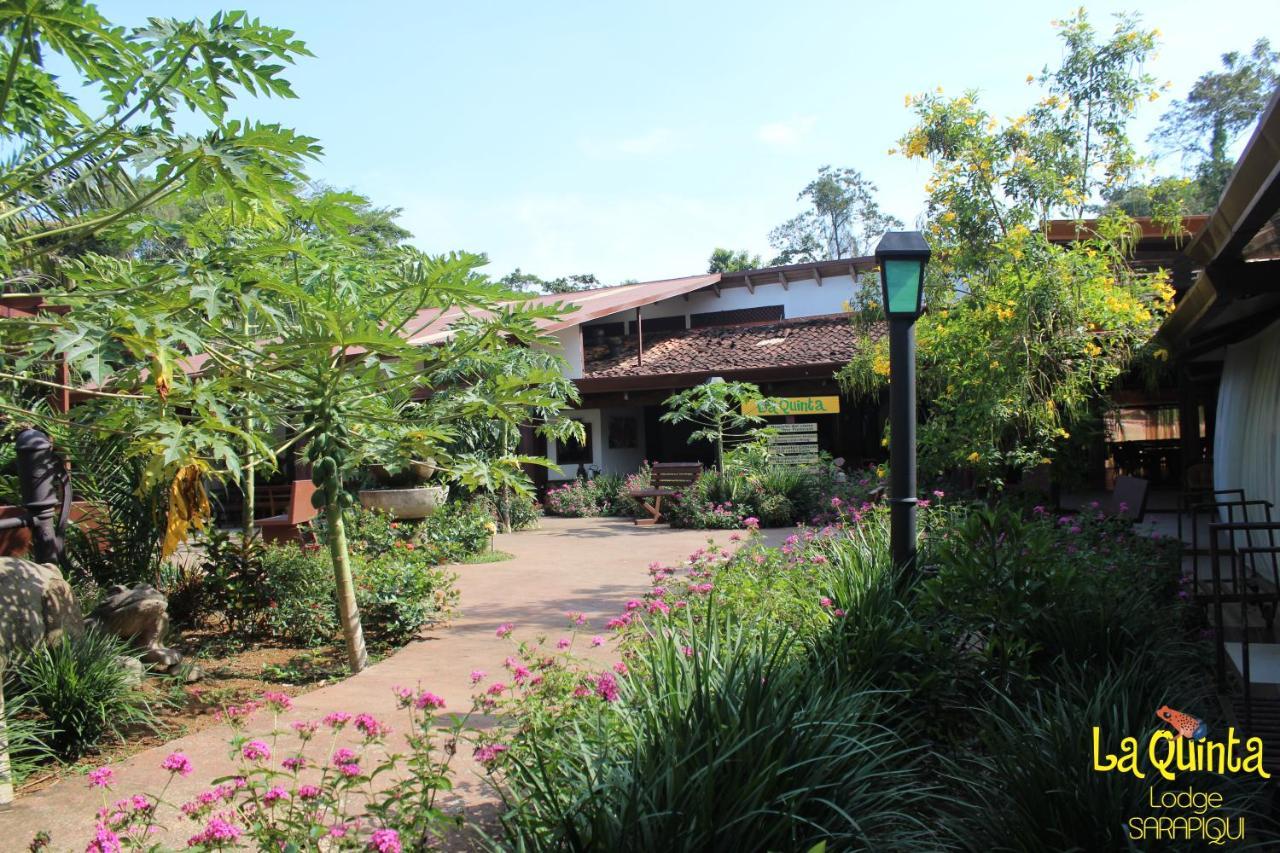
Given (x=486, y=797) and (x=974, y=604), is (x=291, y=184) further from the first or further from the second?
(x=974, y=604)

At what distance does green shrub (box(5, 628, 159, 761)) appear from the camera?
446 centimetres

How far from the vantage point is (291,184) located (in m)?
3.62

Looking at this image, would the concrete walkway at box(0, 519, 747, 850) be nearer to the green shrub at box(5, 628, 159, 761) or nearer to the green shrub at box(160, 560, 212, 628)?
the green shrub at box(5, 628, 159, 761)

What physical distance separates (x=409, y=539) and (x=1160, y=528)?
336 inches

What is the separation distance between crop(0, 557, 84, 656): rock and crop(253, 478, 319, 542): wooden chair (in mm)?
3446

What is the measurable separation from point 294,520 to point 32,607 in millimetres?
3900

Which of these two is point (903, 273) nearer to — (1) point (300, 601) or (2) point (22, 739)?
(1) point (300, 601)

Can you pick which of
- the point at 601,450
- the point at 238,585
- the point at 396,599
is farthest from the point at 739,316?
the point at 238,585

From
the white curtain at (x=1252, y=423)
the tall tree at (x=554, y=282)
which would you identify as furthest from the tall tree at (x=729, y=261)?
the white curtain at (x=1252, y=423)

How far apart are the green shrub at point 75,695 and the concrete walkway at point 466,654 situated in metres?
0.33

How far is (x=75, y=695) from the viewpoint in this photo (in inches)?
178

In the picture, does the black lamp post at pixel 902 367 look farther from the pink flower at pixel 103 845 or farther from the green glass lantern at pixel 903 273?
the pink flower at pixel 103 845

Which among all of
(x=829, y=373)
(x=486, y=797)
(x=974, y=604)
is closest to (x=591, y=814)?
(x=486, y=797)

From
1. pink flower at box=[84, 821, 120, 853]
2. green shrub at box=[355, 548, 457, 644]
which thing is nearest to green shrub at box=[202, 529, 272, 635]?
green shrub at box=[355, 548, 457, 644]
